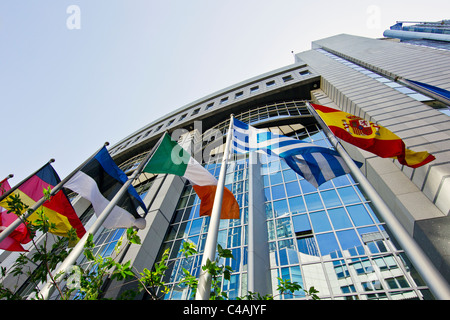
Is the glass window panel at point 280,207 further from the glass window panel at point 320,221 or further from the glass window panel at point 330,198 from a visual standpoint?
the glass window panel at point 330,198

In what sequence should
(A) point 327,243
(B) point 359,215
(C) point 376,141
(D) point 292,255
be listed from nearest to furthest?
(C) point 376,141, (A) point 327,243, (D) point 292,255, (B) point 359,215

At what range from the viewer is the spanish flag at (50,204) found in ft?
26.3

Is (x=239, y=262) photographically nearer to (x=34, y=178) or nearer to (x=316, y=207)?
(x=316, y=207)

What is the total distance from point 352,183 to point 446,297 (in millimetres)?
9684

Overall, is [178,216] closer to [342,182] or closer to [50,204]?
[50,204]

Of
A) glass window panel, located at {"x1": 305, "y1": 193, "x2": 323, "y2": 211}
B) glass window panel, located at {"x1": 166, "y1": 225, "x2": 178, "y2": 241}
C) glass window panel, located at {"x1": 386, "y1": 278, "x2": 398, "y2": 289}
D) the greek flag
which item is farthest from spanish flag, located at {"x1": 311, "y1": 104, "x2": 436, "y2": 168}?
glass window panel, located at {"x1": 166, "y1": 225, "x2": 178, "y2": 241}

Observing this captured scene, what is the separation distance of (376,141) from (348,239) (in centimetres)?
457

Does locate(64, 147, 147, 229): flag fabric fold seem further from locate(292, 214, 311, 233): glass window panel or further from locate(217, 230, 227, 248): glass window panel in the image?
locate(292, 214, 311, 233): glass window panel

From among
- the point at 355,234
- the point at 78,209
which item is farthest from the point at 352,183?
the point at 78,209

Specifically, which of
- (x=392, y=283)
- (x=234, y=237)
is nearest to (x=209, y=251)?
(x=392, y=283)

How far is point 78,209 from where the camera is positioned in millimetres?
18312

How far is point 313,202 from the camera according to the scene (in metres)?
12.2

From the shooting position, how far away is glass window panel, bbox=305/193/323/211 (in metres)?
11.9

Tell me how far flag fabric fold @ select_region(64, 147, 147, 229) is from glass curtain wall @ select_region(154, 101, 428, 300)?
9.61 ft
